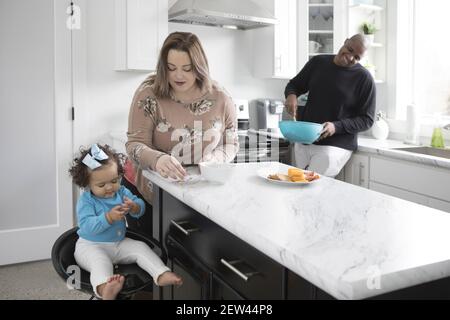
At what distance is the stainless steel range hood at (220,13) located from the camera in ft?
10.9

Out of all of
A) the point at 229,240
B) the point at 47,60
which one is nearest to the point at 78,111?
the point at 47,60

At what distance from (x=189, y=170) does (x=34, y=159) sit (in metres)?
2.00

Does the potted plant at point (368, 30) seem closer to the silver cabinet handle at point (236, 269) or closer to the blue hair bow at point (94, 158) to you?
the blue hair bow at point (94, 158)

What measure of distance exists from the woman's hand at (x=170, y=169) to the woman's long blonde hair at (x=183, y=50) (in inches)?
14.5

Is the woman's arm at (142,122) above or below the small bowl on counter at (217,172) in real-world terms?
above

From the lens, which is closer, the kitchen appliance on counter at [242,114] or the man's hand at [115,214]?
the man's hand at [115,214]

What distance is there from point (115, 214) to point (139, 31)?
2133 millimetres

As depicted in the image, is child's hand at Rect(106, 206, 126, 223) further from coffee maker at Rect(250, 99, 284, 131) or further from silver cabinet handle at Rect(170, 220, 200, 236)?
coffee maker at Rect(250, 99, 284, 131)

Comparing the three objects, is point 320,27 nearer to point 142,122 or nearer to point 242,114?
point 242,114

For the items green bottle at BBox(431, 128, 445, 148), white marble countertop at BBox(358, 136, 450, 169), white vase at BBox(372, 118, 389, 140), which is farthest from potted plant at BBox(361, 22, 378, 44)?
green bottle at BBox(431, 128, 445, 148)

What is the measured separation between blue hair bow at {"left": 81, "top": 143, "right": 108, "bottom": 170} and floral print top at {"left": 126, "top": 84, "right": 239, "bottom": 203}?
15 centimetres

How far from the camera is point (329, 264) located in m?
0.81

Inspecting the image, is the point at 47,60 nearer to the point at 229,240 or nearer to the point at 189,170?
the point at 189,170

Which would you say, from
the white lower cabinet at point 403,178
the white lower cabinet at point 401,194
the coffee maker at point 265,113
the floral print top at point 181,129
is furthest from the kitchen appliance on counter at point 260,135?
the floral print top at point 181,129
